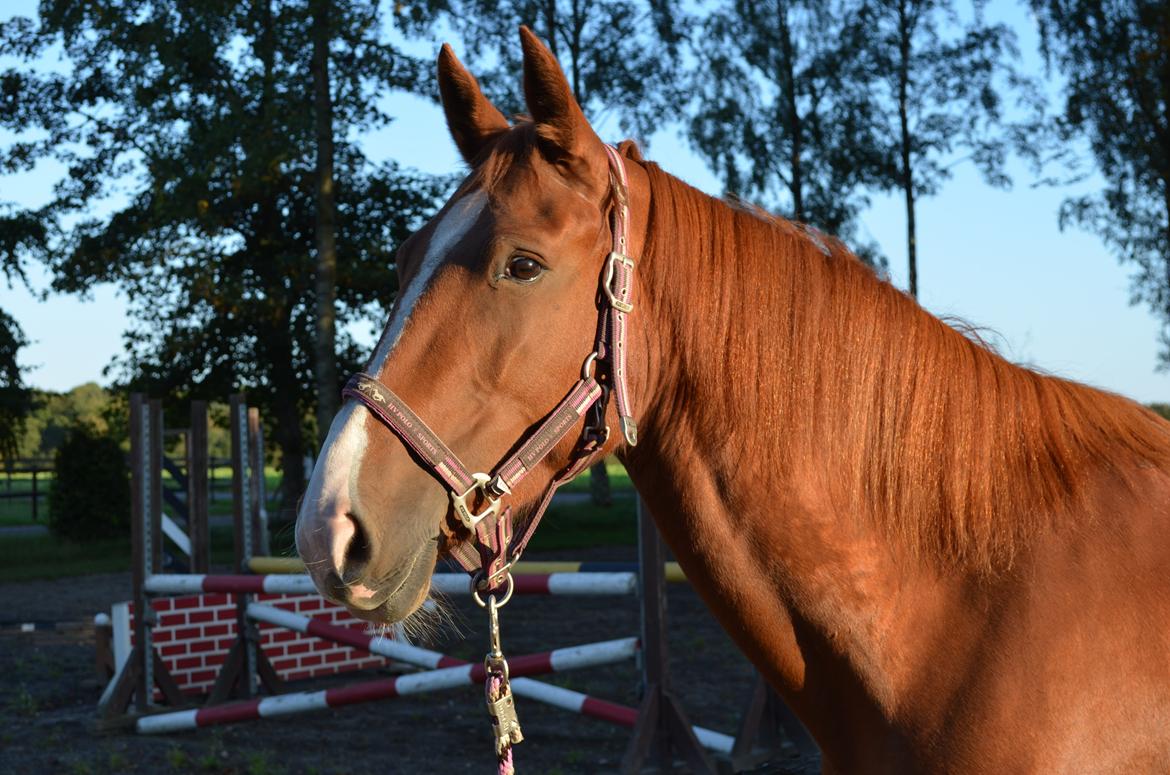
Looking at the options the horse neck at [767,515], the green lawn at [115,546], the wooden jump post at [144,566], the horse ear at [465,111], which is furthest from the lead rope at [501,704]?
the green lawn at [115,546]

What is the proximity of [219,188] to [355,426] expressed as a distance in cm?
1857

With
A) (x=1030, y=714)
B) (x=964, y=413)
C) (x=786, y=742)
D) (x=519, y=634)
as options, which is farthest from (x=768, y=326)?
(x=519, y=634)

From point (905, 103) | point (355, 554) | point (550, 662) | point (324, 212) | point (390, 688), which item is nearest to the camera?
point (355, 554)

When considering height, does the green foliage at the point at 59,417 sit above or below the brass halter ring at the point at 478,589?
above

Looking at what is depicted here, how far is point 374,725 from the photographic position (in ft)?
24.5

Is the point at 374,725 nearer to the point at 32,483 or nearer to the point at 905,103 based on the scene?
the point at 905,103

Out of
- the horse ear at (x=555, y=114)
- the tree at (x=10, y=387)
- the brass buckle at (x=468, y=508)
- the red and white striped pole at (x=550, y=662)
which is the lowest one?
the red and white striped pole at (x=550, y=662)

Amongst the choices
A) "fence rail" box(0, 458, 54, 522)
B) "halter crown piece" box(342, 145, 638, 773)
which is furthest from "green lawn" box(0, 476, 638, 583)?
"halter crown piece" box(342, 145, 638, 773)

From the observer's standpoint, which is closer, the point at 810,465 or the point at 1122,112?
the point at 810,465

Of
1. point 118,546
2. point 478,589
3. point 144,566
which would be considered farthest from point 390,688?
point 118,546

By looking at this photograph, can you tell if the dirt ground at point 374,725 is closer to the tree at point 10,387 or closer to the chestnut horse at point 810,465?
the chestnut horse at point 810,465

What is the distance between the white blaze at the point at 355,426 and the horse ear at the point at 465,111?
0.31 meters

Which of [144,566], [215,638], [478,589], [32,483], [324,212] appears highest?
[324,212]

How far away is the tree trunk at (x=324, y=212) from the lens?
51.8 feet
